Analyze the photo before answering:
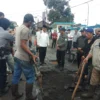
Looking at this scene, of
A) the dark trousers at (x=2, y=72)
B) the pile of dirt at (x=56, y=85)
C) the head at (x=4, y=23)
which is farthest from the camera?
the pile of dirt at (x=56, y=85)

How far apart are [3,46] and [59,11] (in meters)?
40.9

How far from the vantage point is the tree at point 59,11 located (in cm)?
4491

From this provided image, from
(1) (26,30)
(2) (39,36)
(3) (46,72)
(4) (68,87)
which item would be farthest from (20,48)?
(2) (39,36)

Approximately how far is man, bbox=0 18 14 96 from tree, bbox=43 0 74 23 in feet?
129

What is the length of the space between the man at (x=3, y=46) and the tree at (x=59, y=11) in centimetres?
3937

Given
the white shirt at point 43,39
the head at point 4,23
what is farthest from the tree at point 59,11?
the head at point 4,23

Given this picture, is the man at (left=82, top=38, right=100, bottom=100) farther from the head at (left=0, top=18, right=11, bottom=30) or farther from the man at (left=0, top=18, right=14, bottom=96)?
the head at (left=0, top=18, right=11, bottom=30)

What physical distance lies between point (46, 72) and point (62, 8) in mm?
37533

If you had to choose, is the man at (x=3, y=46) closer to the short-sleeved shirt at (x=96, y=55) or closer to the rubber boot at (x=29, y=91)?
the rubber boot at (x=29, y=91)

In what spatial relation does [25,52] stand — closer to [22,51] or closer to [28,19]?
[22,51]

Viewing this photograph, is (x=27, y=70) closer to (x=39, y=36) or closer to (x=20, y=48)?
(x=20, y=48)

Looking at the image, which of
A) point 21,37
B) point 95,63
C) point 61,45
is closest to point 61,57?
point 61,45

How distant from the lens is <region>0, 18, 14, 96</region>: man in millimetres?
5527

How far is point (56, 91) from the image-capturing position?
257 inches
